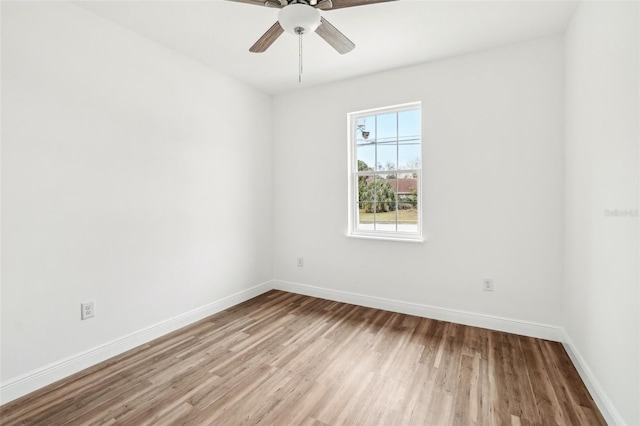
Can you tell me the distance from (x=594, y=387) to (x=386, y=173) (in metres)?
2.46

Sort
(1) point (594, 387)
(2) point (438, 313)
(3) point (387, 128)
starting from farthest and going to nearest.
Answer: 1. (3) point (387, 128)
2. (2) point (438, 313)
3. (1) point (594, 387)

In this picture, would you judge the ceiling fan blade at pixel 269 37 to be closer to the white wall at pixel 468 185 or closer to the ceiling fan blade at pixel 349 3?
the ceiling fan blade at pixel 349 3

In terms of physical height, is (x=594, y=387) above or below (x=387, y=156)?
below

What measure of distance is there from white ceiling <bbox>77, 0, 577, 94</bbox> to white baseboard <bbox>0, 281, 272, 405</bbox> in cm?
260

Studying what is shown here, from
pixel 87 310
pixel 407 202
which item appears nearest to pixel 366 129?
pixel 407 202

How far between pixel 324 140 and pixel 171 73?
181cm

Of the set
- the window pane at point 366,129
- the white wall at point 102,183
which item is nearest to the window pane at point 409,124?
the window pane at point 366,129

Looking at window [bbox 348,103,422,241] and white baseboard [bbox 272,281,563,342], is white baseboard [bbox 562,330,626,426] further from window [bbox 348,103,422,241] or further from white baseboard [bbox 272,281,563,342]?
window [bbox 348,103,422,241]

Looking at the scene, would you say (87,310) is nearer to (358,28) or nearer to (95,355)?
(95,355)

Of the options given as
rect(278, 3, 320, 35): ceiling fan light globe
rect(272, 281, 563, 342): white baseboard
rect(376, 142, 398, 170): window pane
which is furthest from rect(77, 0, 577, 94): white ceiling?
rect(272, 281, 563, 342): white baseboard

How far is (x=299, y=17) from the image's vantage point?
5.62 feet

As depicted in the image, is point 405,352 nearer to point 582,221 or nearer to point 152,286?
point 582,221

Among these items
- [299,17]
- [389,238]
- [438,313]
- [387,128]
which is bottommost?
[438,313]

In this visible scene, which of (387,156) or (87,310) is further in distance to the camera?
(387,156)
